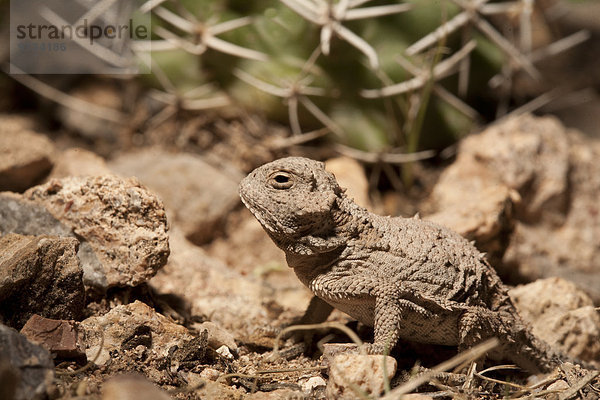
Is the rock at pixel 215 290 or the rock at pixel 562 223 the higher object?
the rock at pixel 562 223

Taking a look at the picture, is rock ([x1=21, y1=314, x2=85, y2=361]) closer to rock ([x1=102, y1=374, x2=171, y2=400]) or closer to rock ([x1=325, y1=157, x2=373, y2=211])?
rock ([x1=102, y1=374, x2=171, y2=400])

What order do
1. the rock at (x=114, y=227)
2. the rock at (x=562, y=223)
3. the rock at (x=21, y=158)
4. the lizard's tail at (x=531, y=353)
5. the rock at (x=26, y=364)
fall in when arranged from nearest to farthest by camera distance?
the rock at (x=26, y=364)
the rock at (x=114, y=227)
the lizard's tail at (x=531, y=353)
the rock at (x=21, y=158)
the rock at (x=562, y=223)

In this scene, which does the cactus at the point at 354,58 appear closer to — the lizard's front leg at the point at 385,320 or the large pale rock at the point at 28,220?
the lizard's front leg at the point at 385,320

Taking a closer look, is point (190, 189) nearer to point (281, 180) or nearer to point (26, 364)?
point (281, 180)

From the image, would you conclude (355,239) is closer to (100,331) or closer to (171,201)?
(100,331)

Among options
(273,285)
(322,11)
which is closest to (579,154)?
(322,11)
